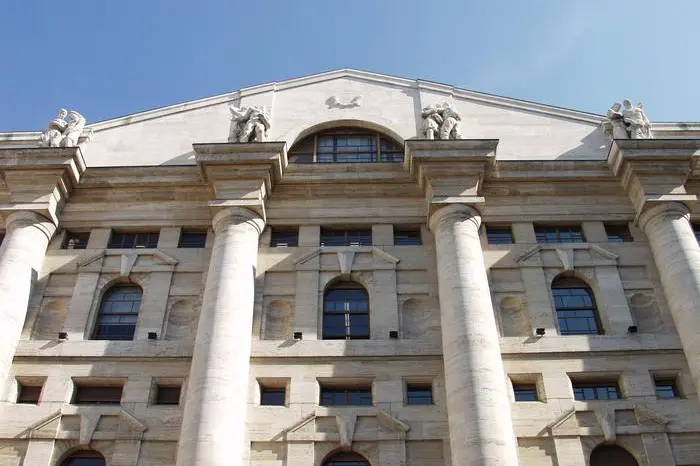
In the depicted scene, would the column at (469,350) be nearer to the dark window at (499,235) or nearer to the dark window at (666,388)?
the dark window at (499,235)

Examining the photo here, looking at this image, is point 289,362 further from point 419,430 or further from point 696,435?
point 696,435

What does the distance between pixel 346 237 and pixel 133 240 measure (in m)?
8.24

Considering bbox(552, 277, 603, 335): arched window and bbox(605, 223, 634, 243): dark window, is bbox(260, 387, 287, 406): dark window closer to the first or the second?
bbox(552, 277, 603, 335): arched window

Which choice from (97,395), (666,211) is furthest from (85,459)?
(666,211)

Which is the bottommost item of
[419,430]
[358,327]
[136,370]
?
[419,430]

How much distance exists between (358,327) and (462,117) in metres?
11.2

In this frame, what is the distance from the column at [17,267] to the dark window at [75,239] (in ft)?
2.52

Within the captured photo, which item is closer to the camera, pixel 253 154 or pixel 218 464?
pixel 218 464

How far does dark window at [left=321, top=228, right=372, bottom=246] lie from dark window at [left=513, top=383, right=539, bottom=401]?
776cm

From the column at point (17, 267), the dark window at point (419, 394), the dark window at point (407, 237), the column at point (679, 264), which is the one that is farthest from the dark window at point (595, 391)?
the column at point (17, 267)

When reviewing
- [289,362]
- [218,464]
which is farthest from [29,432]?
[289,362]

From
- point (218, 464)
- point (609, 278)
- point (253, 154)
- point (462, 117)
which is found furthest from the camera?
point (462, 117)

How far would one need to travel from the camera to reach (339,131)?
32.2 metres

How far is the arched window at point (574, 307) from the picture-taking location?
25.4 m
